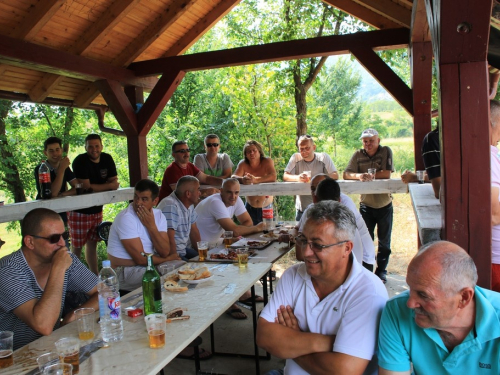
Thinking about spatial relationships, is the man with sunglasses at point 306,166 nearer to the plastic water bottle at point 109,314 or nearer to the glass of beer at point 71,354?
the plastic water bottle at point 109,314

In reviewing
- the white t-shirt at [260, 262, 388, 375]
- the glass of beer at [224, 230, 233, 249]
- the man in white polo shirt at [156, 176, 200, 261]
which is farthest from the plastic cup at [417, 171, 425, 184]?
the white t-shirt at [260, 262, 388, 375]

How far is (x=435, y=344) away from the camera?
1634 mm

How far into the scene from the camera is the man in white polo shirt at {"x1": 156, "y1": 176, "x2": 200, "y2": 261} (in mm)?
4246

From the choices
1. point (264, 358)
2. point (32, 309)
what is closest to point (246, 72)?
point (264, 358)

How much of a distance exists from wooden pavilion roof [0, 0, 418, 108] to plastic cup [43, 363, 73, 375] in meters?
3.95

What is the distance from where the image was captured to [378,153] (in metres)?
5.62

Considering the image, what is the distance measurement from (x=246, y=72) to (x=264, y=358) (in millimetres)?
8103

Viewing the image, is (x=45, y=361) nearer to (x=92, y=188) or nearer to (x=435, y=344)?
(x=435, y=344)

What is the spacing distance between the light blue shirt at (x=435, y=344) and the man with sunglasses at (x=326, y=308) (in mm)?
116

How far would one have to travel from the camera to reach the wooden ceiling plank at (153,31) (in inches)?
235

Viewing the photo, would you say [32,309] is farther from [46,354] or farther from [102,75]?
[102,75]

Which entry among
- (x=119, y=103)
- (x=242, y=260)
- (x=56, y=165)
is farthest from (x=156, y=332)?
(x=119, y=103)

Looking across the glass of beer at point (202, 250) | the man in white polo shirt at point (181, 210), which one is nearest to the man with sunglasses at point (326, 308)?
the glass of beer at point (202, 250)

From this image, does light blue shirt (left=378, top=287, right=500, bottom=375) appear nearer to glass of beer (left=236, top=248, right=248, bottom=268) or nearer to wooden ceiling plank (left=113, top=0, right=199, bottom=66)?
glass of beer (left=236, top=248, right=248, bottom=268)
